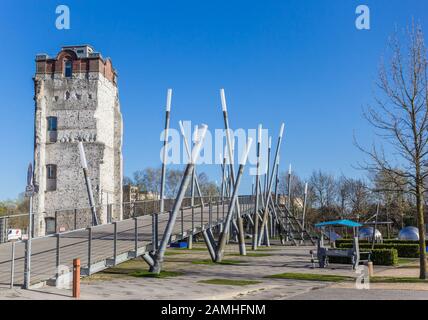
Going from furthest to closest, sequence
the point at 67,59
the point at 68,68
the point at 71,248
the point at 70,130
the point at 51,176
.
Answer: the point at 67,59 → the point at 68,68 → the point at 51,176 → the point at 70,130 → the point at 71,248

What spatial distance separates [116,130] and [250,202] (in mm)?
18499

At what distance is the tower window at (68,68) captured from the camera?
50.9m

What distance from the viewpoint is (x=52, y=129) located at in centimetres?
4997

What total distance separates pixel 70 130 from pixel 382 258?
110ft

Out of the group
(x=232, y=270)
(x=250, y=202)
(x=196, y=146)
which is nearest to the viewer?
(x=196, y=146)

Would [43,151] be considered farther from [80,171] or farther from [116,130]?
[116,130]

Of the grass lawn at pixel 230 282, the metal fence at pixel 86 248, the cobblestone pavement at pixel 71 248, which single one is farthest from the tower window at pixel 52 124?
the grass lawn at pixel 230 282

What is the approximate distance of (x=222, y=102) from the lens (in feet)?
94.0

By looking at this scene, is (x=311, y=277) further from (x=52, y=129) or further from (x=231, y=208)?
(x=52, y=129)

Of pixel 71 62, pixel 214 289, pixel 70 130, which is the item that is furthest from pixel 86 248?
pixel 71 62

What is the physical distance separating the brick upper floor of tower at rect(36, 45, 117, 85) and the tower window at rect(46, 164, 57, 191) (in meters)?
8.99

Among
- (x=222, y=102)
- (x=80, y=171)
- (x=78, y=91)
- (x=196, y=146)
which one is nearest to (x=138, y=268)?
(x=196, y=146)

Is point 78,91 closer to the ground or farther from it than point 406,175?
farther from it

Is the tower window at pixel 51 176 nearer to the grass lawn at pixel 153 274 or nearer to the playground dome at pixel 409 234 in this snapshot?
the playground dome at pixel 409 234
